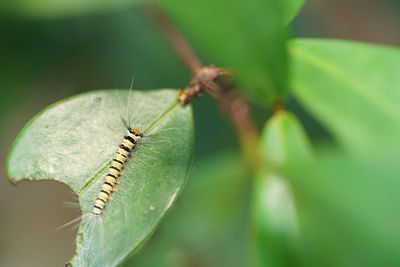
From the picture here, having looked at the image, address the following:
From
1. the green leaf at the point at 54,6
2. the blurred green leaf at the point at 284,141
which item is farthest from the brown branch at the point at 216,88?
the green leaf at the point at 54,6

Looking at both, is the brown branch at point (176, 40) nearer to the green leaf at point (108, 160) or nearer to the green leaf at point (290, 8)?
the green leaf at point (108, 160)

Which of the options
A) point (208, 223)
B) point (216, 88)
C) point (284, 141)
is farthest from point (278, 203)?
point (208, 223)

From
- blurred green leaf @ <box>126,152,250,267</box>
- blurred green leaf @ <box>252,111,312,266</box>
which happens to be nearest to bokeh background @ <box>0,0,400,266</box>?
blurred green leaf @ <box>126,152,250,267</box>

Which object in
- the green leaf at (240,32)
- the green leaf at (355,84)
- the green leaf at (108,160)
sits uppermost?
the green leaf at (355,84)

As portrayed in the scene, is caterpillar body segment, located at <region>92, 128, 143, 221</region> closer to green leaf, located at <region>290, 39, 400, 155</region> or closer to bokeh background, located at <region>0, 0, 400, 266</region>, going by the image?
green leaf, located at <region>290, 39, 400, 155</region>

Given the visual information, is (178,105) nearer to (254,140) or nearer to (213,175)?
(254,140)

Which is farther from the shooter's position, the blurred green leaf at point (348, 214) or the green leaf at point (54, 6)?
the green leaf at point (54, 6)
